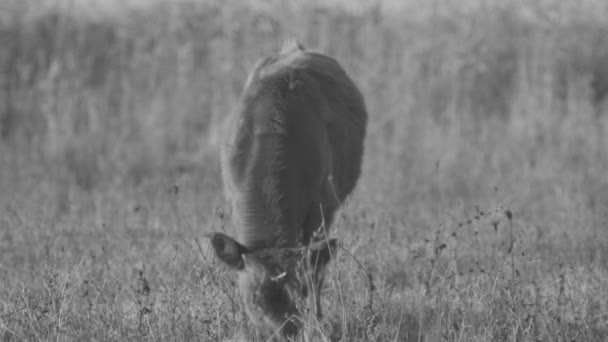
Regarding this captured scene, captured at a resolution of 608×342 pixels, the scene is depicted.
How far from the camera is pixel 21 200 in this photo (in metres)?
Answer: 7.51

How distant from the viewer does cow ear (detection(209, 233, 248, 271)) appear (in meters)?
4.68

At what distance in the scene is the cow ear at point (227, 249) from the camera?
4676mm

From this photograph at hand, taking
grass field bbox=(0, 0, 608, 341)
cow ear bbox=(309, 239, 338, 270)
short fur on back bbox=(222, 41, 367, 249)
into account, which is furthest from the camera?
short fur on back bbox=(222, 41, 367, 249)

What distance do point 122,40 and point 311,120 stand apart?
7.73 metres

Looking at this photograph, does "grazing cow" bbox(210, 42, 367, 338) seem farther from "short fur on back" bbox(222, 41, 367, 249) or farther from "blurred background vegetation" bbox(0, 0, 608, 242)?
"blurred background vegetation" bbox(0, 0, 608, 242)

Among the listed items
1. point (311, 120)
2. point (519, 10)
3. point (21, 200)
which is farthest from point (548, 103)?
point (21, 200)

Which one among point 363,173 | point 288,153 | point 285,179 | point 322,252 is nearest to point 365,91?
point 363,173

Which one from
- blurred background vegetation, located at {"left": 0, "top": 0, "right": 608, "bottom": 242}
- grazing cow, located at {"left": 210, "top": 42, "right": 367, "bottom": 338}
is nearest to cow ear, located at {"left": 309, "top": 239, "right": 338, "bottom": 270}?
grazing cow, located at {"left": 210, "top": 42, "right": 367, "bottom": 338}

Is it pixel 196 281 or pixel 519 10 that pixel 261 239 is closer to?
pixel 196 281

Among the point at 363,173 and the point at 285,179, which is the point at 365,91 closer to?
the point at 363,173

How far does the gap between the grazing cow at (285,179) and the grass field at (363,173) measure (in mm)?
173

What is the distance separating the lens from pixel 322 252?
4.90 meters

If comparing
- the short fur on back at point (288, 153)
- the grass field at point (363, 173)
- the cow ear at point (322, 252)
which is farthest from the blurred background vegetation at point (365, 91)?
the cow ear at point (322, 252)

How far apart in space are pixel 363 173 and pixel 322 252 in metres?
4.86
